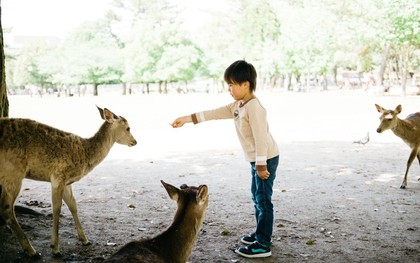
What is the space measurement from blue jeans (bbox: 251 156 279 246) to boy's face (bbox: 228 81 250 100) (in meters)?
0.74

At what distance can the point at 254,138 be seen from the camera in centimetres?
427

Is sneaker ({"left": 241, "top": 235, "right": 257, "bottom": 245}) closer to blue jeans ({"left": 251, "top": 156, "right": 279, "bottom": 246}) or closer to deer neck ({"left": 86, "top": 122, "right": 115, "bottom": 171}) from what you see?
blue jeans ({"left": 251, "top": 156, "right": 279, "bottom": 246})

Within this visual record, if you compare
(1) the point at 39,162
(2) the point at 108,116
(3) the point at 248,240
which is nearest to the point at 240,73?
(2) the point at 108,116

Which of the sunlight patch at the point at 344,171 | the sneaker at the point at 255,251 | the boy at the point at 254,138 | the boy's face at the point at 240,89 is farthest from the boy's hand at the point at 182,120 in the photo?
the sunlight patch at the point at 344,171

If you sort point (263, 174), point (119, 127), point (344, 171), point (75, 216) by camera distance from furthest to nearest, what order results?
1. point (344, 171)
2. point (119, 127)
3. point (75, 216)
4. point (263, 174)

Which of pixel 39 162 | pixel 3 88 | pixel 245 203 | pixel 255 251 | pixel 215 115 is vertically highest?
pixel 3 88

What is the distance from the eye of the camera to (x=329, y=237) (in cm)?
519

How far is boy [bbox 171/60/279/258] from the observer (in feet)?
13.9

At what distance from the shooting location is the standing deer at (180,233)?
316 centimetres

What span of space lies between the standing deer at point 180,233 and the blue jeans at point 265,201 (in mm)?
1150

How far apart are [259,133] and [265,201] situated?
78 centimetres

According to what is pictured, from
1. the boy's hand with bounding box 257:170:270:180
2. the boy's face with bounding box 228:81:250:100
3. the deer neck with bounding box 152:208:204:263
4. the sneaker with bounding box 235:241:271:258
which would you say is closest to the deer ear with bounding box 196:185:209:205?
the deer neck with bounding box 152:208:204:263

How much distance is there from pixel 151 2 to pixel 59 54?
15653mm

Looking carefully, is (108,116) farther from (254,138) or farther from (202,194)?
(202,194)
